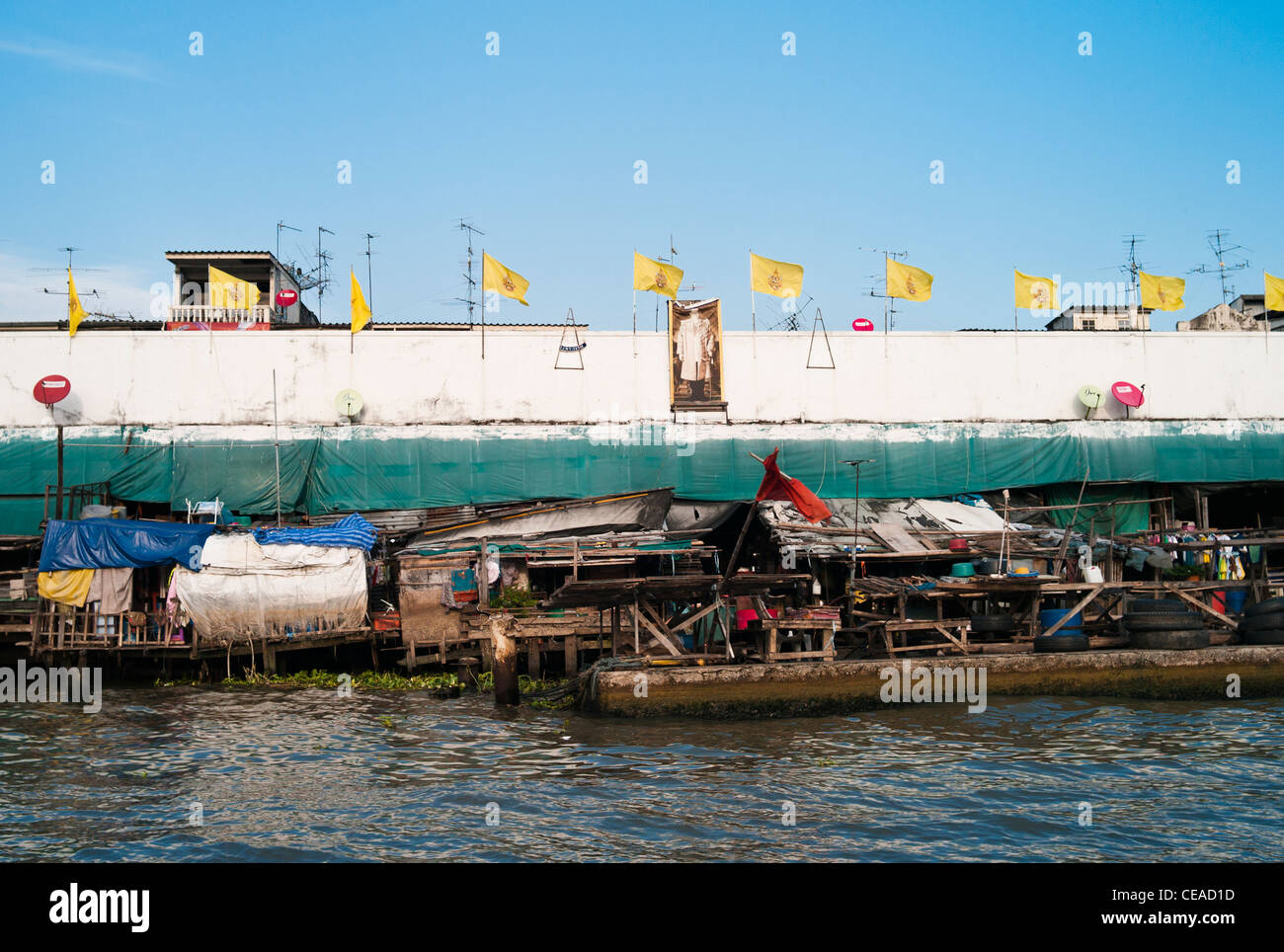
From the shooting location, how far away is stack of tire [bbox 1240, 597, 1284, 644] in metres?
17.4

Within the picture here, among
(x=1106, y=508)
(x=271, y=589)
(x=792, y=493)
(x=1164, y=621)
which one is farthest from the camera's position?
(x=1106, y=508)

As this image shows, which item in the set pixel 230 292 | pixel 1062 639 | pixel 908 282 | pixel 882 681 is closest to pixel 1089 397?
pixel 908 282

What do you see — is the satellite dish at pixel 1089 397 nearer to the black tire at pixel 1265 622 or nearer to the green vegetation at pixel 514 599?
the black tire at pixel 1265 622

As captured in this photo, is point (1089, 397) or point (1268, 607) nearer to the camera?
point (1268, 607)

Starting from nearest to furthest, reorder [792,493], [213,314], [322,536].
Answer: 1. [792,493]
2. [322,536]
3. [213,314]

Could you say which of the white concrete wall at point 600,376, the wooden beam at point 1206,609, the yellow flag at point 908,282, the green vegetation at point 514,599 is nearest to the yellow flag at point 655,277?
the white concrete wall at point 600,376

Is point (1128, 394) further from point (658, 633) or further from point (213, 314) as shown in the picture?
point (213, 314)

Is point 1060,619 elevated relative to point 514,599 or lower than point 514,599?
lower

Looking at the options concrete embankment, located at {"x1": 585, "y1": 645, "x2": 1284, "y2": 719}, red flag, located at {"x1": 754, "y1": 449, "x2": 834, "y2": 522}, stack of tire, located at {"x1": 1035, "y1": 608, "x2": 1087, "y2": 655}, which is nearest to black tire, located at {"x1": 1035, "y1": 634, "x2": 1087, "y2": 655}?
stack of tire, located at {"x1": 1035, "y1": 608, "x2": 1087, "y2": 655}

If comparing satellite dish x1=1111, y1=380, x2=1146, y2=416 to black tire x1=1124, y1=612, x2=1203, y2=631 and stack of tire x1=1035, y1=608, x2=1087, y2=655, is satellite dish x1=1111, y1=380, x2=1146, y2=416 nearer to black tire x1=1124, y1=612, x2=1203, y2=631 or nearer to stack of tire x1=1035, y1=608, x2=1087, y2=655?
black tire x1=1124, y1=612, x2=1203, y2=631

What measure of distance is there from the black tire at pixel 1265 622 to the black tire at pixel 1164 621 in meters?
1.17

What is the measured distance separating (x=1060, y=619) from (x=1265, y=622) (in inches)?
138

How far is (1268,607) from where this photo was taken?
17.7m

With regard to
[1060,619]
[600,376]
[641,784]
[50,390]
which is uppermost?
[600,376]
